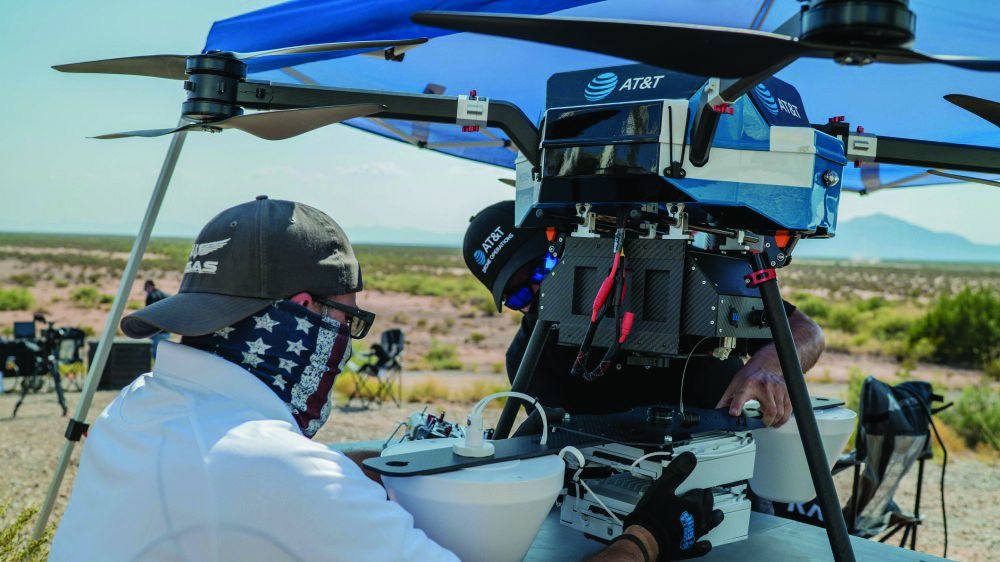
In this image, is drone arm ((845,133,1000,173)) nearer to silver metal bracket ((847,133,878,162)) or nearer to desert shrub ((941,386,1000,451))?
silver metal bracket ((847,133,878,162))

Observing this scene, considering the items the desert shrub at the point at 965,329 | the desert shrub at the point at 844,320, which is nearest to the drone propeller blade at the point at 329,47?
the desert shrub at the point at 965,329

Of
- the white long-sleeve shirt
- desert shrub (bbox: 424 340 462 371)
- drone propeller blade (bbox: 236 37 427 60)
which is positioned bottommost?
desert shrub (bbox: 424 340 462 371)

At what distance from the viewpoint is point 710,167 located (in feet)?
5.29

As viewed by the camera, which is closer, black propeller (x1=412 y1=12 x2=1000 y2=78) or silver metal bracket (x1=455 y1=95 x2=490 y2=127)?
black propeller (x1=412 y1=12 x2=1000 y2=78)

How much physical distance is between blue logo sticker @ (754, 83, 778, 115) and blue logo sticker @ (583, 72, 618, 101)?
0.30m

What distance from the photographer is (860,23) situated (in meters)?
1.06

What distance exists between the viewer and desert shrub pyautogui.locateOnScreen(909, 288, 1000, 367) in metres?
20.0

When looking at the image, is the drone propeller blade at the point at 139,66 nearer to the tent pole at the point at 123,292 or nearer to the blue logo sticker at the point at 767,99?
the tent pole at the point at 123,292

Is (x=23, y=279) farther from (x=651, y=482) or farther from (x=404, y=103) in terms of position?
(x=651, y=482)

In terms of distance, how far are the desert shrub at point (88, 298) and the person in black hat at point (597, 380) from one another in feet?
127

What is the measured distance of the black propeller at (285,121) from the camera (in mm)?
1846

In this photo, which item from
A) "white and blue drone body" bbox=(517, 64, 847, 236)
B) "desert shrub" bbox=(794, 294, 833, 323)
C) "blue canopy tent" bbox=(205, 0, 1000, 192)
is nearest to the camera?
"white and blue drone body" bbox=(517, 64, 847, 236)

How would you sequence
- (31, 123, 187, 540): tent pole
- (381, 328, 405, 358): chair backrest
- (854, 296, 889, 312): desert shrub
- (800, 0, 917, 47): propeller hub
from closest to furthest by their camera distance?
(800, 0, 917, 47): propeller hub, (31, 123, 187, 540): tent pole, (381, 328, 405, 358): chair backrest, (854, 296, 889, 312): desert shrub

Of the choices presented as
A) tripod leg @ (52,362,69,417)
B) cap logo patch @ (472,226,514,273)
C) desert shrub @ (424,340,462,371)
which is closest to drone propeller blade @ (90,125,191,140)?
cap logo patch @ (472,226,514,273)
